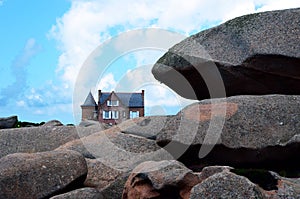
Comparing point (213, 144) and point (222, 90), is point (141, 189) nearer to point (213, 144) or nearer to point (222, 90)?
point (213, 144)

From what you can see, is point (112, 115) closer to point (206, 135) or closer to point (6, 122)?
point (6, 122)

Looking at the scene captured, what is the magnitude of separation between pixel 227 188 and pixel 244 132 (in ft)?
11.7

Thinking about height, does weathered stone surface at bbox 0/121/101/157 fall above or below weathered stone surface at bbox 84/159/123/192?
above

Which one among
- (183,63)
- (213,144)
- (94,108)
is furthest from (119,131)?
(94,108)

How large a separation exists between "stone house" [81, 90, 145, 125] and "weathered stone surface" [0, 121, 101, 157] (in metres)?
4.30

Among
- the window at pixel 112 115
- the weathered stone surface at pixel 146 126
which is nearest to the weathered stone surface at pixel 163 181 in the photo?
the weathered stone surface at pixel 146 126

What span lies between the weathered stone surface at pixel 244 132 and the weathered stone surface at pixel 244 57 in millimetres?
754

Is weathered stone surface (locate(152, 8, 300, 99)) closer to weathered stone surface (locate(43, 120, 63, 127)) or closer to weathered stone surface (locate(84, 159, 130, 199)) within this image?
weathered stone surface (locate(84, 159, 130, 199))

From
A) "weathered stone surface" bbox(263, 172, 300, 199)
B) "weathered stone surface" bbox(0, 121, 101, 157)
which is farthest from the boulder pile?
"weathered stone surface" bbox(0, 121, 101, 157)

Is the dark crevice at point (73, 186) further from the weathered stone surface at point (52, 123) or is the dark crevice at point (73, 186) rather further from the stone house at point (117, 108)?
the stone house at point (117, 108)

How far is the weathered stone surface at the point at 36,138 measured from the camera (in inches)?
528

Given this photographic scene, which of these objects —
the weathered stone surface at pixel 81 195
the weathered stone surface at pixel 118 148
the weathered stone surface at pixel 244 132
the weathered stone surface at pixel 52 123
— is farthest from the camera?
the weathered stone surface at pixel 52 123

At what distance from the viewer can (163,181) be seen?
7527mm

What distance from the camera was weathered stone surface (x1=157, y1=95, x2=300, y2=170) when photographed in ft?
31.6
